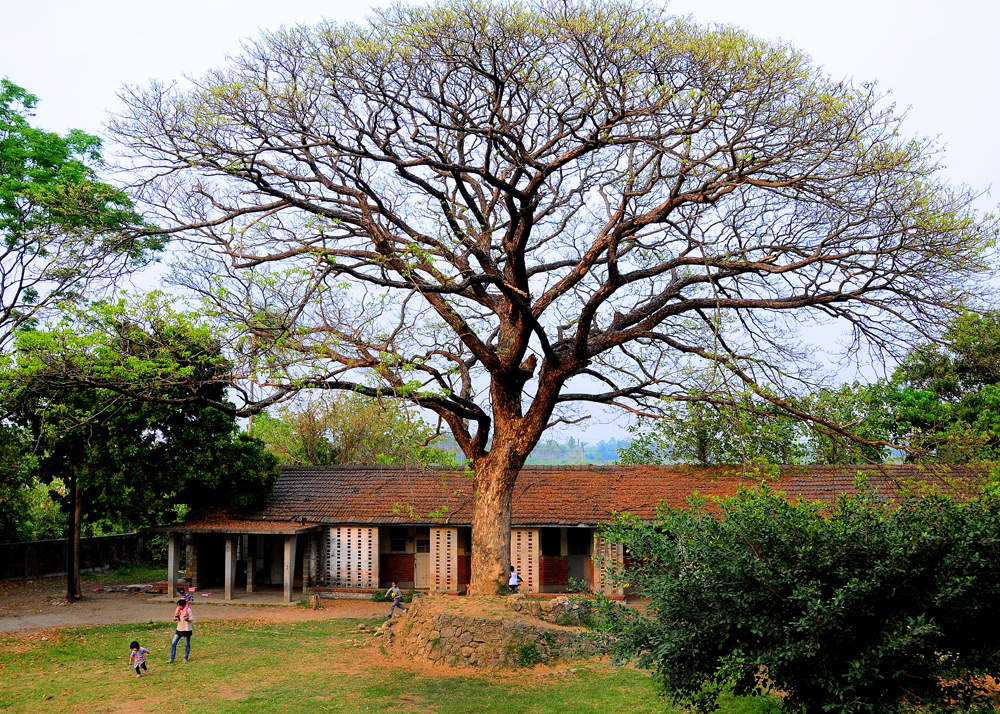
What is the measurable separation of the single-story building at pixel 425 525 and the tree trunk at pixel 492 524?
5.98 m

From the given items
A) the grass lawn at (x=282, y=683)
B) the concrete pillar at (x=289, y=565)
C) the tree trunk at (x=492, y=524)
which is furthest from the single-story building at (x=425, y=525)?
the grass lawn at (x=282, y=683)

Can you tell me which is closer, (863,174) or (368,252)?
(863,174)

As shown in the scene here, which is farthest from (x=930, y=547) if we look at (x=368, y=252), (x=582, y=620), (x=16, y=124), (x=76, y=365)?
(x=16, y=124)

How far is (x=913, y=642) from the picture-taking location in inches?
253

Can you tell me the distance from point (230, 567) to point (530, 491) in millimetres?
9229

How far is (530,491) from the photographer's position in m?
24.4

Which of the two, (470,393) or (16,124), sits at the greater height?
(16,124)

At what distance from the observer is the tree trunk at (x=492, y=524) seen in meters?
16.0

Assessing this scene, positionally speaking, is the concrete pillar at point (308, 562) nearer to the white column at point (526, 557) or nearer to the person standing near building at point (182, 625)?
the white column at point (526, 557)

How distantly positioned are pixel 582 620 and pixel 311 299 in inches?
331

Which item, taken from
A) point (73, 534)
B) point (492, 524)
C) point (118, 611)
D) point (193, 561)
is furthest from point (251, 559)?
point (492, 524)

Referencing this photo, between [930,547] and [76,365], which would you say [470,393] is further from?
[930,547]

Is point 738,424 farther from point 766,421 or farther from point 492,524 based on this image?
point 492,524

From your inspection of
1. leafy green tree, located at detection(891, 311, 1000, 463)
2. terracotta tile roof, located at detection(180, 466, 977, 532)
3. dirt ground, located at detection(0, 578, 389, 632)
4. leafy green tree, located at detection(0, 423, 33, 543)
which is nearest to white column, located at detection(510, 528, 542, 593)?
terracotta tile roof, located at detection(180, 466, 977, 532)
